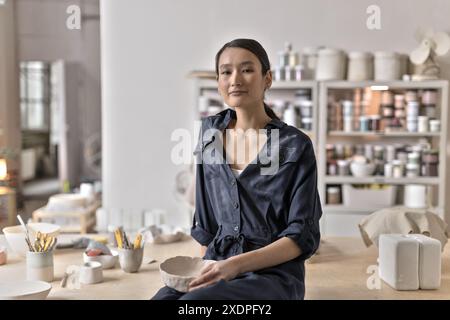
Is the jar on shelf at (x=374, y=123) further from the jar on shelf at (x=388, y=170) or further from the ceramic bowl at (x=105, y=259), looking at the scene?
the ceramic bowl at (x=105, y=259)

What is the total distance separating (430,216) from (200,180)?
19.7 inches

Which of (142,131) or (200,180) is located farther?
(142,131)

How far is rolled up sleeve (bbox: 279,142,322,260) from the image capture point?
37.3 inches

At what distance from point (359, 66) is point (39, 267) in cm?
204

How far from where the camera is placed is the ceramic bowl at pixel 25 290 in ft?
2.99

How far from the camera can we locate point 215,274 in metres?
0.88

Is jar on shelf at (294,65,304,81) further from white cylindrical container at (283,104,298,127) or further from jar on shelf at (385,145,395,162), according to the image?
jar on shelf at (385,145,395,162)

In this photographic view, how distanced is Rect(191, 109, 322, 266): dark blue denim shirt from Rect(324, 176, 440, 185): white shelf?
1.77m

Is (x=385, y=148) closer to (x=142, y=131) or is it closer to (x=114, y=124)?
(x=142, y=131)

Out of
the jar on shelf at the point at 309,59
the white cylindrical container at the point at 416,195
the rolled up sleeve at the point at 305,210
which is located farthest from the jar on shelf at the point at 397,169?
the rolled up sleeve at the point at 305,210

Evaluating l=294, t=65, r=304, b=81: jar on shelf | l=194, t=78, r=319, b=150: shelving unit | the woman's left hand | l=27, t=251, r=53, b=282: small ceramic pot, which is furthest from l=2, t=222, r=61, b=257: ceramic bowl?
l=294, t=65, r=304, b=81: jar on shelf

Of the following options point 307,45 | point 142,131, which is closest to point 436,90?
point 307,45

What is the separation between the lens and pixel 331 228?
2.56 m

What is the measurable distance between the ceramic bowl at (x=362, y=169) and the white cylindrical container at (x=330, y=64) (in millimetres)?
439
